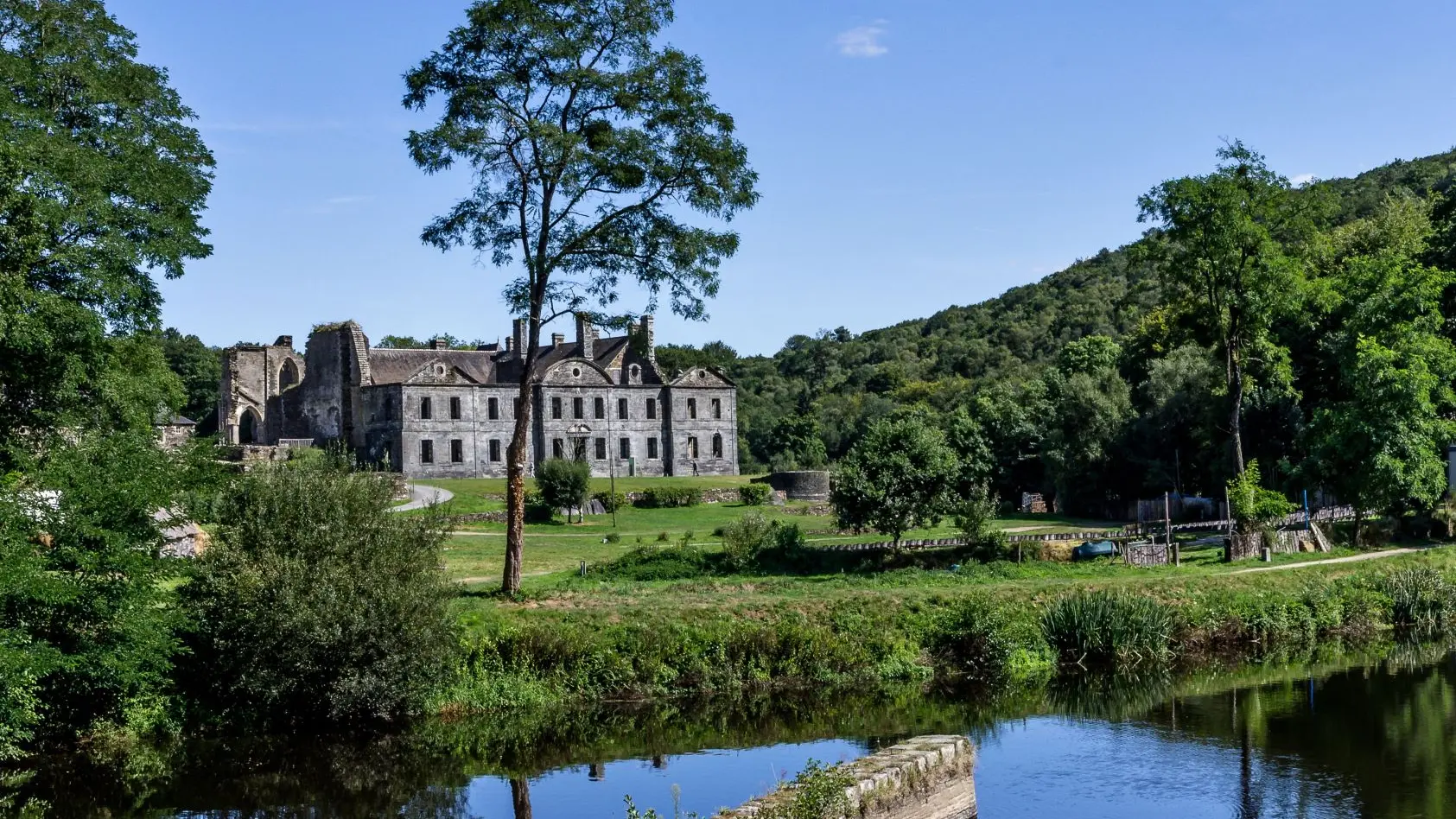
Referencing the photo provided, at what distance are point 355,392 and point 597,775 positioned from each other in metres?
50.8

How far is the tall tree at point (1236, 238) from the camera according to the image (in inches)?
1633

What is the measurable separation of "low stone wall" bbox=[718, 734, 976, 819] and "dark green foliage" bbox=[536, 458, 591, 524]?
32.8 metres

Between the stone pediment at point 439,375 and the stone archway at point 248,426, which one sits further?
the stone archway at point 248,426

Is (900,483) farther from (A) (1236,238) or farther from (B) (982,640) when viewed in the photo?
(A) (1236,238)

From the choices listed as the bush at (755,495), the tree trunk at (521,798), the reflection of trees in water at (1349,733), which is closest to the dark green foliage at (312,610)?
the tree trunk at (521,798)

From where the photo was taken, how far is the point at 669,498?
57.9 m

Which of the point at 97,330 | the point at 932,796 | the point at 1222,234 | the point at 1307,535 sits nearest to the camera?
the point at 932,796

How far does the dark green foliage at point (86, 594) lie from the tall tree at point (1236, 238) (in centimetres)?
3061

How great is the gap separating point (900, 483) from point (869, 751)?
1580cm

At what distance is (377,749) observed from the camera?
21672mm

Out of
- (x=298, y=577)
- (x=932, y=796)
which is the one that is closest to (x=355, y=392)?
(x=298, y=577)

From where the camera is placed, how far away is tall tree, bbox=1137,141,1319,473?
4147cm

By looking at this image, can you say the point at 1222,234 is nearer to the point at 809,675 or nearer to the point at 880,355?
the point at 809,675

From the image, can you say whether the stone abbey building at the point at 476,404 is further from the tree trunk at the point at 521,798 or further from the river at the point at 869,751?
the tree trunk at the point at 521,798
